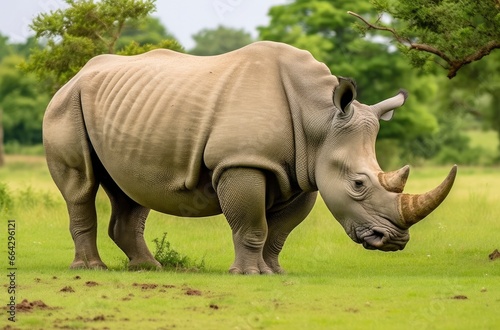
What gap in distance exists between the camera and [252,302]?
1059 centimetres

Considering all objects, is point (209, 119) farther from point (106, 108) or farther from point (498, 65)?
point (498, 65)

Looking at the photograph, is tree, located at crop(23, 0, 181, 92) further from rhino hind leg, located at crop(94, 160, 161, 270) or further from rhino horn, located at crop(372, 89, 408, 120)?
rhino horn, located at crop(372, 89, 408, 120)

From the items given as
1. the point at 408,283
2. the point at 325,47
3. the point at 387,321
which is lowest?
the point at 325,47

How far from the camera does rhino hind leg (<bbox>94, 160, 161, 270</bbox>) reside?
14391 millimetres

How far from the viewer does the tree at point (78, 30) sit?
18828 mm

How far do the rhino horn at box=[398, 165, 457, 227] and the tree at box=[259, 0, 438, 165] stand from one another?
3827 centimetres

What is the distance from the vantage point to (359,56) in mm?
54188

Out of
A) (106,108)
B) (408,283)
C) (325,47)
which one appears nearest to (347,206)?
(408,283)

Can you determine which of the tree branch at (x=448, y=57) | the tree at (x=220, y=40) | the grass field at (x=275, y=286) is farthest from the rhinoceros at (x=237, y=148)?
the tree at (x=220, y=40)

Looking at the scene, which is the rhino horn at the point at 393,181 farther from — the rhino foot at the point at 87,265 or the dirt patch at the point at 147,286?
the rhino foot at the point at 87,265

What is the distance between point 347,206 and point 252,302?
7.06ft

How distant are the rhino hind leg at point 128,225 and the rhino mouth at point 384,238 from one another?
122 inches

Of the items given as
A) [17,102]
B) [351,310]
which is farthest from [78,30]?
[17,102]

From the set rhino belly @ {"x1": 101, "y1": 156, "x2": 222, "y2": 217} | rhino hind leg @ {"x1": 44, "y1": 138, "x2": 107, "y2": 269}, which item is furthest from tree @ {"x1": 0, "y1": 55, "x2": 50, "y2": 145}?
rhino belly @ {"x1": 101, "y1": 156, "x2": 222, "y2": 217}
